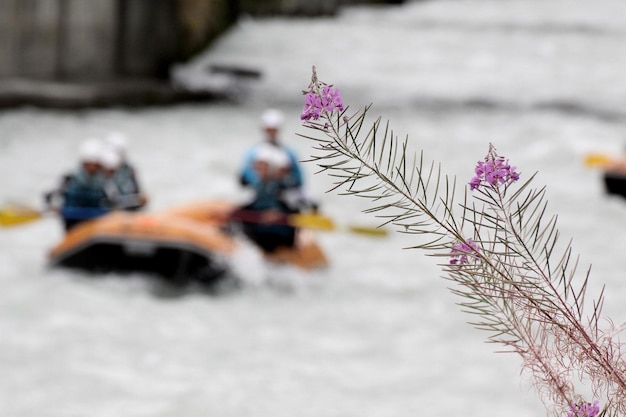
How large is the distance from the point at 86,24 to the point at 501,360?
14.8m

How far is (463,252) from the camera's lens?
1.61 metres

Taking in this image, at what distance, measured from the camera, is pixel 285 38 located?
3167 cm

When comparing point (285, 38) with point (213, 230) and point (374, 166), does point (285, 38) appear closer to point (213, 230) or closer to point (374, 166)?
point (213, 230)

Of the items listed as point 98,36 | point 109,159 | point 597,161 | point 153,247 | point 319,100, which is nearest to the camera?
point 319,100

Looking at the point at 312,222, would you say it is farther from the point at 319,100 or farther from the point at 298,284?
the point at 319,100

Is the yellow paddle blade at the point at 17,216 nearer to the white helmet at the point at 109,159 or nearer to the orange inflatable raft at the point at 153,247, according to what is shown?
the orange inflatable raft at the point at 153,247

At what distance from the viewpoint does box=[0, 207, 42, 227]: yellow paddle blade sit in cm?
1176

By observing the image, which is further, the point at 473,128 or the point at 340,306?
the point at 473,128

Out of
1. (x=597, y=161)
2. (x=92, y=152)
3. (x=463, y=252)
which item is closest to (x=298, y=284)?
(x=92, y=152)

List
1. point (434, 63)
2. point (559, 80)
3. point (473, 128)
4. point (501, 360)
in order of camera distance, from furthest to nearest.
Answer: point (434, 63) < point (559, 80) < point (473, 128) < point (501, 360)

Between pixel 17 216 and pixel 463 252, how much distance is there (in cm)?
1079

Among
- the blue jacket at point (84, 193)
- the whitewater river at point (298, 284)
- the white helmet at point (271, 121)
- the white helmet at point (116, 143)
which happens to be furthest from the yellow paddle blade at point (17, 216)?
the white helmet at point (271, 121)

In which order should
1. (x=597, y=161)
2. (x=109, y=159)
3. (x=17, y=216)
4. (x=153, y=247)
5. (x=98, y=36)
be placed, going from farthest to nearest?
(x=98, y=36) < (x=597, y=161) < (x=17, y=216) < (x=109, y=159) < (x=153, y=247)

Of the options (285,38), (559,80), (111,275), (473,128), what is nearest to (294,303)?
(111,275)
